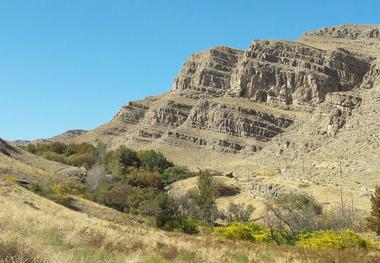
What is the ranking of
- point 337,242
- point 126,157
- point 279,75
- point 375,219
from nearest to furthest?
1. point 337,242
2. point 375,219
3. point 126,157
4. point 279,75

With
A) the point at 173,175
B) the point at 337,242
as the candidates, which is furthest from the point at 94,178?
the point at 337,242

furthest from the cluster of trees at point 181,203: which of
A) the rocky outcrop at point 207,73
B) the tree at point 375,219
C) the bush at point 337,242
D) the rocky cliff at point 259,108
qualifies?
the rocky outcrop at point 207,73

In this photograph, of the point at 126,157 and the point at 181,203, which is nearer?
the point at 181,203

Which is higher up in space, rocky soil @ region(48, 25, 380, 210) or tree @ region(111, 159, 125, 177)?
rocky soil @ region(48, 25, 380, 210)

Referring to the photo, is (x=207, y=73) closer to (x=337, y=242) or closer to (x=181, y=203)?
(x=181, y=203)

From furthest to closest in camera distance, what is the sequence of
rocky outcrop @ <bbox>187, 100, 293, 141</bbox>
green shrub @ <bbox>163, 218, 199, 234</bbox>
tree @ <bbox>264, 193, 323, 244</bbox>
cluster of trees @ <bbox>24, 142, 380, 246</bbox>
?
rocky outcrop @ <bbox>187, 100, 293, 141</bbox> → green shrub @ <bbox>163, 218, 199, 234</bbox> → cluster of trees @ <bbox>24, 142, 380, 246</bbox> → tree @ <bbox>264, 193, 323, 244</bbox>

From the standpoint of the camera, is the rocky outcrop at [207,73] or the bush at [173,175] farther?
the rocky outcrop at [207,73]

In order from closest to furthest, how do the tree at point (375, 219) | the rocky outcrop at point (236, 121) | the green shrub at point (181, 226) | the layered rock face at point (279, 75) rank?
1. the tree at point (375, 219)
2. the green shrub at point (181, 226)
3. the rocky outcrop at point (236, 121)
4. the layered rock face at point (279, 75)

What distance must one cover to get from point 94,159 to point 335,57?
101164 mm

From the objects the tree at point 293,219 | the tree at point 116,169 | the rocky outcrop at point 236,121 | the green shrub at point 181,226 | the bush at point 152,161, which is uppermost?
the rocky outcrop at point 236,121

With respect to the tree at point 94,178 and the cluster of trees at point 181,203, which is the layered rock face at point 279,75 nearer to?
the cluster of trees at point 181,203

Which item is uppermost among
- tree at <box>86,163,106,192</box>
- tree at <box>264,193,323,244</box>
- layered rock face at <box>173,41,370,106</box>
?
layered rock face at <box>173,41,370,106</box>

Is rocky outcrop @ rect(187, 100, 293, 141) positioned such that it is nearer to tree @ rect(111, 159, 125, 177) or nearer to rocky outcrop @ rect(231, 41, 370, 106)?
rocky outcrop @ rect(231, 41, 370, 106)

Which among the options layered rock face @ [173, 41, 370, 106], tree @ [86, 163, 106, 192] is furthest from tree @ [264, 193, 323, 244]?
layered rock face @ [173, 41, 370, 106]
